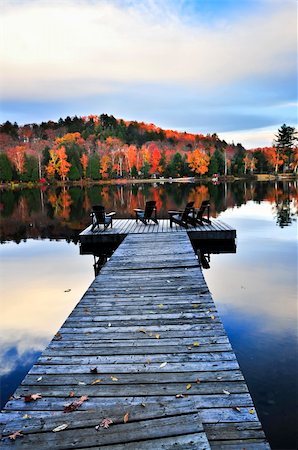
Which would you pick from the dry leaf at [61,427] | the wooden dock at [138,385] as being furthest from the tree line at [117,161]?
the dry leaf at [61,427]

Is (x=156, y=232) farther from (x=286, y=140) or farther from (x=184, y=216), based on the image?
(x=286, y=140)

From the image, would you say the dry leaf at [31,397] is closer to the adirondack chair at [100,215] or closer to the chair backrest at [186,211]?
the adirondack chair at [100,215]

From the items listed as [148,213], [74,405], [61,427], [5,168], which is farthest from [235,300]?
[5,168]

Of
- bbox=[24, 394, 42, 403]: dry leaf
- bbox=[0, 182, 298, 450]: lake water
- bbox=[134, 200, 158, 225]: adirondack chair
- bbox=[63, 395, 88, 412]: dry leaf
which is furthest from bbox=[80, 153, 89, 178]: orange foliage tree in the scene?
bbox=[63, 395, 88, 412]: dry leaf

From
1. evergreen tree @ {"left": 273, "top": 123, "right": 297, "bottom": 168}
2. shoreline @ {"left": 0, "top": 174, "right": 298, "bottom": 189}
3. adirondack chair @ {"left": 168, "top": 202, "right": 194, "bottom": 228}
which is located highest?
evergreen tree @ {"left": 273, "top": 123, "right": 297, "bottom": 168}

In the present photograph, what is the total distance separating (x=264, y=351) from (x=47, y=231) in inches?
622

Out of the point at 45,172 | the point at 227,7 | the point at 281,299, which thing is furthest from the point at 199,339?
the point at 45,172

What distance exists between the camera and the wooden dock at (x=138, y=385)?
8.23ft

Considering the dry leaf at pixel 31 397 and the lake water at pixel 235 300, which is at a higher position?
the dry leaf at pixel 31 397

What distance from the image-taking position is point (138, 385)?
127 inches

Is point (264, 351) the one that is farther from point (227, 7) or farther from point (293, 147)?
point (293, 147)

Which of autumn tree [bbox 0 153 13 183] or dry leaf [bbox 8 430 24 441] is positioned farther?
autumn tree [bbox 0 153 13 183]

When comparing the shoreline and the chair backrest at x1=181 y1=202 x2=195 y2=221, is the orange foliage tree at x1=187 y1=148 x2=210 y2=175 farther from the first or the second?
the chair backrest at x1=181 y1=202 x2=195 y2=221

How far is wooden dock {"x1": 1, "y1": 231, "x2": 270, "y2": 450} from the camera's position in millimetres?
2510
